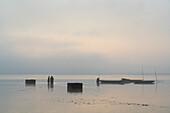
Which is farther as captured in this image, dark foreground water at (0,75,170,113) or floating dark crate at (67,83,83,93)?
floating dark crate at (67,83,83,93)

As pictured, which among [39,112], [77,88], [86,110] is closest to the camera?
[39,112]

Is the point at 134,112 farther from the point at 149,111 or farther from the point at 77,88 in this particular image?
the point at 77,88

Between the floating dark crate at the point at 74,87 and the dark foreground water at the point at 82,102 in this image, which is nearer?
the dark foreground water at the point at 82,102

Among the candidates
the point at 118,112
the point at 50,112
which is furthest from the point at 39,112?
the point at 118,112

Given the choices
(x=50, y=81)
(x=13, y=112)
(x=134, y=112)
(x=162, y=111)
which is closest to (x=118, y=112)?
(x=134, y=112)

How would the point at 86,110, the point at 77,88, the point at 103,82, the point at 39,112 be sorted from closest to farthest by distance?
1. the point at 39,112
2. the point at 86,110
3. the point at 77,88
4. the point at 103,82

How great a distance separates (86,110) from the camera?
2473cm

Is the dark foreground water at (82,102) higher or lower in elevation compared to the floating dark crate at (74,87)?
lower

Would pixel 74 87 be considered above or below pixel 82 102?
above

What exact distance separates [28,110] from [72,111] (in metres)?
3.86

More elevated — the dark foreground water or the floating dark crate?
the floating dark crate

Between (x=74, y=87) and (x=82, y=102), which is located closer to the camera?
(x=82, y=102)

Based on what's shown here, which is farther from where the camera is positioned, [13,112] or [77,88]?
[77,88]

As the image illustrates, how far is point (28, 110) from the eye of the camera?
2408 cm
